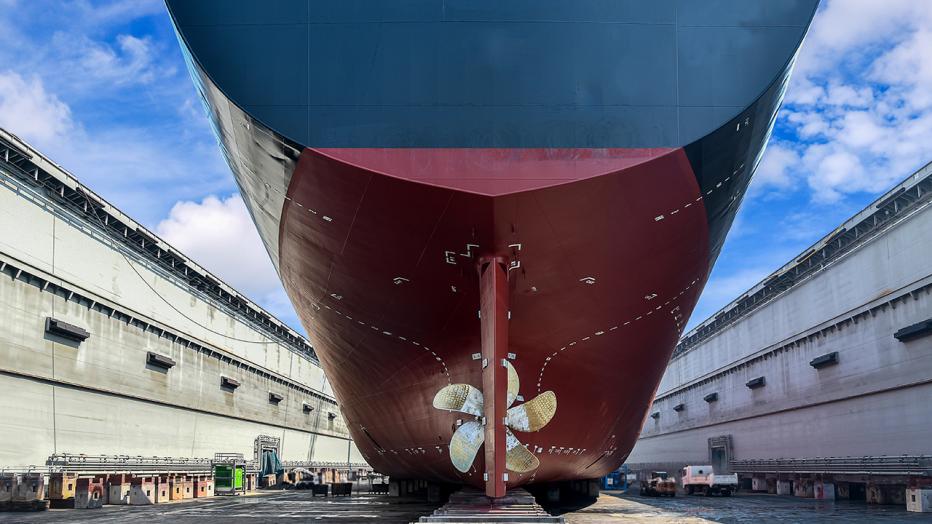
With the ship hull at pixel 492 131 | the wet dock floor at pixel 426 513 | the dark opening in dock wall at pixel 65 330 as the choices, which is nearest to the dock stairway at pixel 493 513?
the ship hull at pixel 492 131

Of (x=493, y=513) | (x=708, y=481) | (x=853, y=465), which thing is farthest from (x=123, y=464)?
(x=853, y=465)

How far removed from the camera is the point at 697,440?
50906mm

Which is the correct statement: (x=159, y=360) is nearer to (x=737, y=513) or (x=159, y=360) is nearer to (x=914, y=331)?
(x=737, y=513)

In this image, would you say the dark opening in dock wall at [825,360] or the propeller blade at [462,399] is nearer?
the propeller blade at [462,399]

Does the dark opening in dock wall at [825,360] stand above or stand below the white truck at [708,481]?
above

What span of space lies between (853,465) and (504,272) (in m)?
21.2

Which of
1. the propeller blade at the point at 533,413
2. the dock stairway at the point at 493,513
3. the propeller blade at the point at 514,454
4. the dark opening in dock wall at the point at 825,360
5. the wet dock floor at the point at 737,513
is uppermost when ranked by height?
the dark opening in dock wall at the point at 825,360

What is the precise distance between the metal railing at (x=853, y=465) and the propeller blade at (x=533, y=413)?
1520 centimetres

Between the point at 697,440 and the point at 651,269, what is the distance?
142 feet

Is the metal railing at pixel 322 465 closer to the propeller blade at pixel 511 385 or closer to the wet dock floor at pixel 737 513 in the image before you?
the wet dock floor at pixel 737 513

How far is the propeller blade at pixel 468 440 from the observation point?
34.7ft

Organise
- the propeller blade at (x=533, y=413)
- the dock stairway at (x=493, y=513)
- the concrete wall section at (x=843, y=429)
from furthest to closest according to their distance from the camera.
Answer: the concrete wall section at (x=843, y=429) < the propeller blade at (x=533, y=413) < the dock stairway at (x=493, y=513)

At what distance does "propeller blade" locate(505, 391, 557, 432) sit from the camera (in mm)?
10555

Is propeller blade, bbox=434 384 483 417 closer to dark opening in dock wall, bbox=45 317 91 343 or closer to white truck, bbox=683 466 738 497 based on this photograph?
dark opening in dock wall, bbox=45 317 91 343
